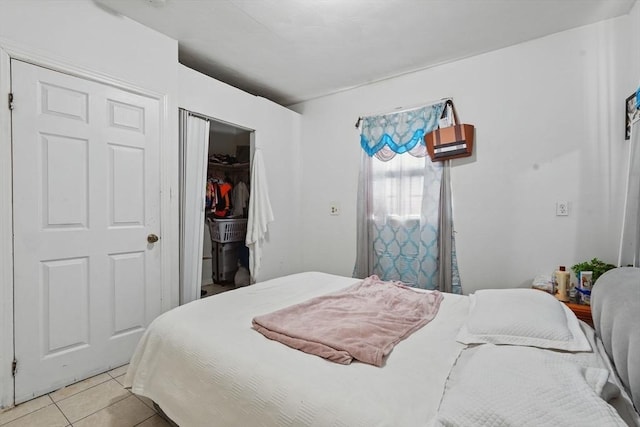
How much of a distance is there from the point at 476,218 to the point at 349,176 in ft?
4.62

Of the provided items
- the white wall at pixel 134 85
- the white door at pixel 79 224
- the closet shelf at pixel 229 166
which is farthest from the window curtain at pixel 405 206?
the white door at pixel 79 224

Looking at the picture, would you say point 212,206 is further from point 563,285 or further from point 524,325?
point 563,285

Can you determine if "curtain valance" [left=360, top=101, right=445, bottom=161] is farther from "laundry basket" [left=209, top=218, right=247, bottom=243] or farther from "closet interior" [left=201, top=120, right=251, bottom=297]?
"laundry basket" [left=209, top=218, right=247, bottom=243]

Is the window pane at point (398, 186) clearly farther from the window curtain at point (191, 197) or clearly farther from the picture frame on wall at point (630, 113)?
→ the window curtain at point (191, 197)

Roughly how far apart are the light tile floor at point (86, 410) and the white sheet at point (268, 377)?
312 mm

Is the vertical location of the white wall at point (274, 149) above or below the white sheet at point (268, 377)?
above

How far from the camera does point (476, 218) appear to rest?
2.74m

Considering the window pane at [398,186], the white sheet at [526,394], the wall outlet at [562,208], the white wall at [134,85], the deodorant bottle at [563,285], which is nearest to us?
the white sheet at [526,394]

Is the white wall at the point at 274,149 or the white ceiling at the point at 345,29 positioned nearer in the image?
the white ceiling at the point at 345,29

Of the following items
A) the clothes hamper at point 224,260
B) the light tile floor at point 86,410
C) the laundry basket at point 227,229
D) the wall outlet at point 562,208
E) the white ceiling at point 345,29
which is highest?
the white ceiling at point 345,29

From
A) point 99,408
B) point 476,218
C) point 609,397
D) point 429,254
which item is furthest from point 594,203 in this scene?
point 99,408

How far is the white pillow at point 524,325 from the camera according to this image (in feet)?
4.03

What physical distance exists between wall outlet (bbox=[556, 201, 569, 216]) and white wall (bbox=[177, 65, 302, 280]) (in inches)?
105

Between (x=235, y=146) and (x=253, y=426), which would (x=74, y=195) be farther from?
(x=235, y=146)
